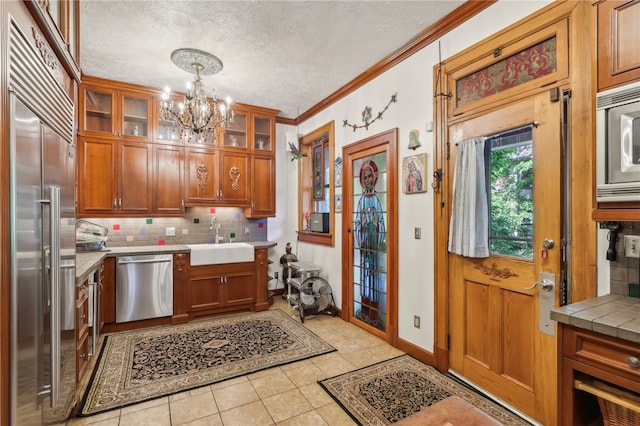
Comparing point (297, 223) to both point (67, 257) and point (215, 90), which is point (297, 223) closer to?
point (215, 90)

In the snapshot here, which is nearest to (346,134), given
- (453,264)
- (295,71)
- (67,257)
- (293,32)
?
(295,71)

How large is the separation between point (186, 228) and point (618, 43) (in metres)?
4.66

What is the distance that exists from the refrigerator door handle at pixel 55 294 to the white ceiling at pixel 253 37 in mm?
1836

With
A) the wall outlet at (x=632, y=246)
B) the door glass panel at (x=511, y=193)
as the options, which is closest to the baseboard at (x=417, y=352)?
the door glass panel at (x=511, y=193)

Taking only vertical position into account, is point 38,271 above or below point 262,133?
below

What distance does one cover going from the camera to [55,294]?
1.54 metres

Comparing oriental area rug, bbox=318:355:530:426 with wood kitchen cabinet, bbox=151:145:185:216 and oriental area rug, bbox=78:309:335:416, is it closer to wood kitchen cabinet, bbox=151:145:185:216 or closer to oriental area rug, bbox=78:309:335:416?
oriental area rug, bbox=78:309:335:416

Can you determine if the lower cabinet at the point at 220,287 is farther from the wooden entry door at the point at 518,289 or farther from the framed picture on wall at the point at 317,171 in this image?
the wooden entry door at the point at 518,289

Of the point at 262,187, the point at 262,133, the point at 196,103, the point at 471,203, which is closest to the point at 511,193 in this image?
the point at 471,203

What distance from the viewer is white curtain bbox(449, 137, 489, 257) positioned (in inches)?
90.9

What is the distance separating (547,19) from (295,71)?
2399mm

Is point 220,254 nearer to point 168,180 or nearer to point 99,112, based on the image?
point 168,180

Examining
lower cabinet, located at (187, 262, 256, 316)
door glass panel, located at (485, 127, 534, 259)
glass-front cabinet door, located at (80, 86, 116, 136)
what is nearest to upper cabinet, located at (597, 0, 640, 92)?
door glass panel, located at (485, 127, 534, 259)

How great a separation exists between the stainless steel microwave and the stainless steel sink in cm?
369
